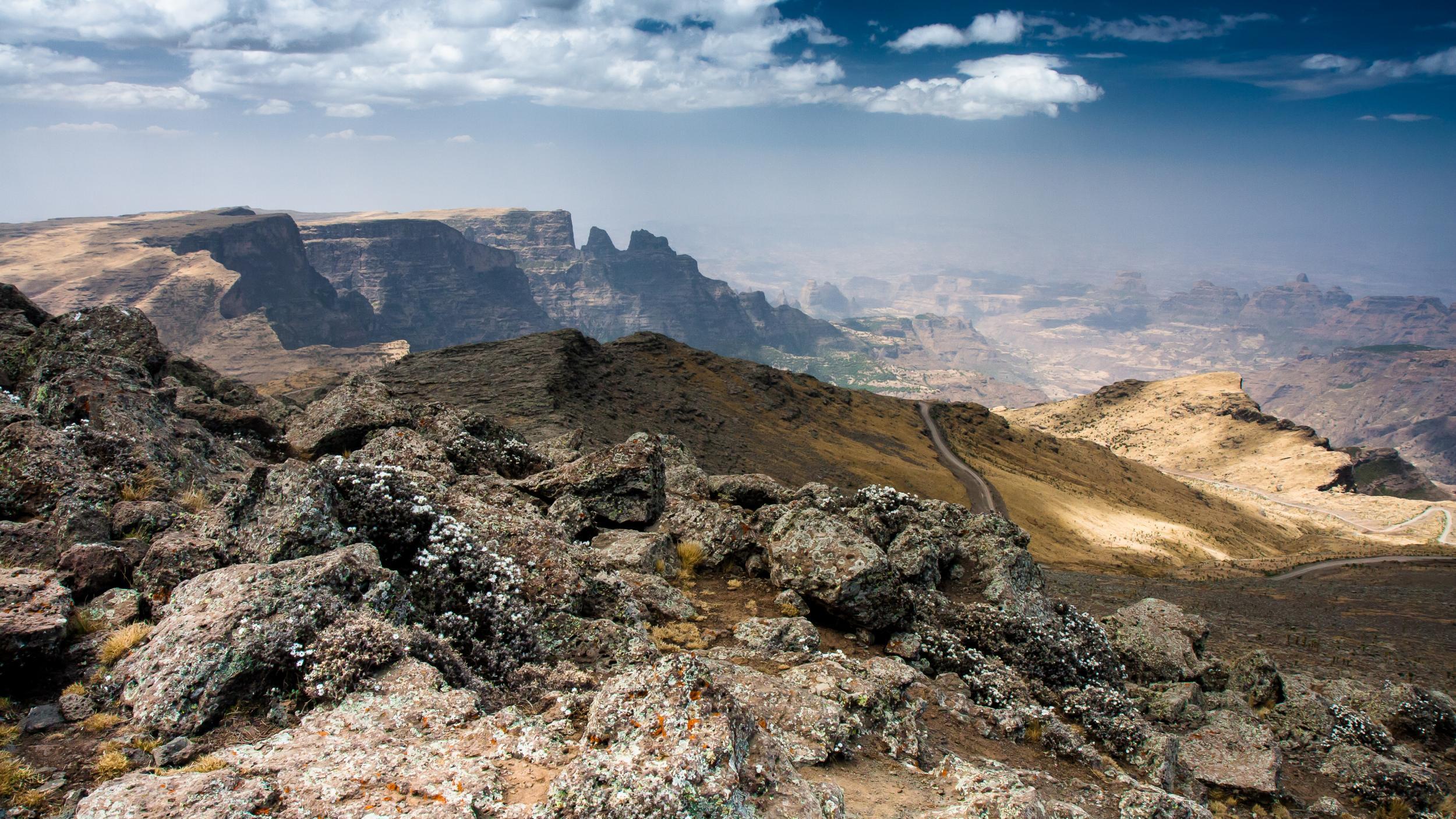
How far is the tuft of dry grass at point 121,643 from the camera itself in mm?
6723

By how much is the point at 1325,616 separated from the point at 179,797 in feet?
163

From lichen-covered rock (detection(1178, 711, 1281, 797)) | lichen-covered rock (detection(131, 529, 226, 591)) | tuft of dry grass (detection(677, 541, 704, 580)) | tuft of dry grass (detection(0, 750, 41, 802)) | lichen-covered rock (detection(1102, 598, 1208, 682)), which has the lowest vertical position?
lichen-covered rock (detection(1102, 598, 1208, 682))

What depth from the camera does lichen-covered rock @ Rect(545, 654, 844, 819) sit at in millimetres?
5008

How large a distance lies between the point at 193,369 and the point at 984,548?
1281 inches

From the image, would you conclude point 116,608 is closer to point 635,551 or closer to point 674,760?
point 674,760

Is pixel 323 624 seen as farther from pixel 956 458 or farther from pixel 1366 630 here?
pixel 956 458

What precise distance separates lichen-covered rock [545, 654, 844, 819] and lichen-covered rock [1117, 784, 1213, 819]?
252 inches

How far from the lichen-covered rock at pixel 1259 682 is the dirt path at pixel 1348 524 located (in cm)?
3998

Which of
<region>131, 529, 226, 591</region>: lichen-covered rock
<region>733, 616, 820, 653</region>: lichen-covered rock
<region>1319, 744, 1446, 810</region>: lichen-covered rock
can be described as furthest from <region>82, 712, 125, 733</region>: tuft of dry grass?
<region>1319, 744, 1446, 810</region>: lichen-covered rock

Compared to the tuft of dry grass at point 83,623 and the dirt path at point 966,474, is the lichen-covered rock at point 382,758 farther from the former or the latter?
the dirt path at point 966,474

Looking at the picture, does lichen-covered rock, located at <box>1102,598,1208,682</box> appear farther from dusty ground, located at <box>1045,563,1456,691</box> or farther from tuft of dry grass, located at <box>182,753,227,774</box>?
tuft of dry grass, located at <box>182,753,227,774</box>

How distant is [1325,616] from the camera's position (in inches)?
1420

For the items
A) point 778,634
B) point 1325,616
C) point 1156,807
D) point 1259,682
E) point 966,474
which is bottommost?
point 966,474

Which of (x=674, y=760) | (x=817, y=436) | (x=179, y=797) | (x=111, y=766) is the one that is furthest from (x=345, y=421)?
(x=817, y=436)
